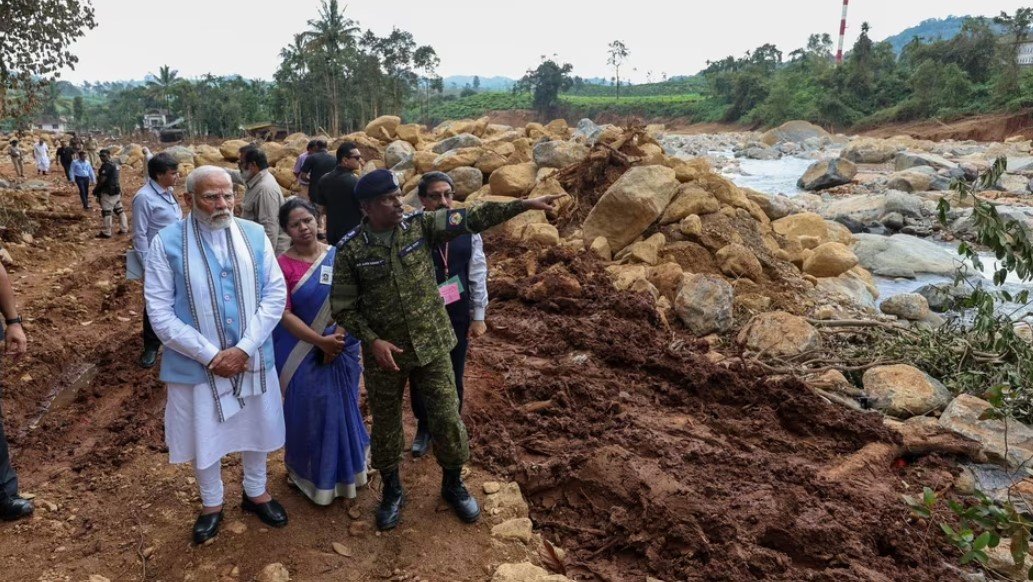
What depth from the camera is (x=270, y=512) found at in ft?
8.88

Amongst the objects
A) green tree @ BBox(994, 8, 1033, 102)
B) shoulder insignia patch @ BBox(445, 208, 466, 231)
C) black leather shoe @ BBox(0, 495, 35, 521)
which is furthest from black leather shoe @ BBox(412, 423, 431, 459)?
green tree @ BBox(994, 8, 1033, 102)

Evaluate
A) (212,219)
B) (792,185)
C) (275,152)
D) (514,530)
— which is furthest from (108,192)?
(792,185)

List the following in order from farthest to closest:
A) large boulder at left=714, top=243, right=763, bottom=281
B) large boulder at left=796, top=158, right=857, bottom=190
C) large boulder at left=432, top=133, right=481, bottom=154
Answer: large boulder at left=796, top=158, right=857, bottom=190 < large boulder at left=432, top=133, right=481, bottom=154 < large boulder at left=714, top=243, right=763, bottom=281

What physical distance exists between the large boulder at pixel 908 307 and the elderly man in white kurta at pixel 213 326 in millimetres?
6381

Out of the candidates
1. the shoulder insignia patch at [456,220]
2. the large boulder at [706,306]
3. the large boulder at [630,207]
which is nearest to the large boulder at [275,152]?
the large boulder at [630,207]

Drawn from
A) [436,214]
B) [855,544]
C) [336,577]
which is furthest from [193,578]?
[855,544]

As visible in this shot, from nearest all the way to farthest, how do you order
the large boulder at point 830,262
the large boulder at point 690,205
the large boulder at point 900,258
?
the large boulder at point 690,205, the large boulder at point 830,262, the large boulder at point 900,258

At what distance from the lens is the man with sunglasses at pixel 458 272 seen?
9.78ft

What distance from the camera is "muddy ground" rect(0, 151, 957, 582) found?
8.55ft

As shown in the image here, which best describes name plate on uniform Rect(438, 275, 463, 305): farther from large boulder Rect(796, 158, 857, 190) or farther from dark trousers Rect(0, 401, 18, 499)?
large boulder Rect(796, 158, 857, 190)

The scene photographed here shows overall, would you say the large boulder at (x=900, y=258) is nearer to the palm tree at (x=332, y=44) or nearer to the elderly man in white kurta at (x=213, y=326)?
the elderly man in white kurta at (x=213, y=326)

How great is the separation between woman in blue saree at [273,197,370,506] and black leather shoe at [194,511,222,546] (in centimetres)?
38

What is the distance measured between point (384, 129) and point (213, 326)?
13.4 m

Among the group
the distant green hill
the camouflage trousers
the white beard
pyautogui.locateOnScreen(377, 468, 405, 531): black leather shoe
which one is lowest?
pyautogui.locateOnScreen(377, 468, 405, 531): black leather shoe
